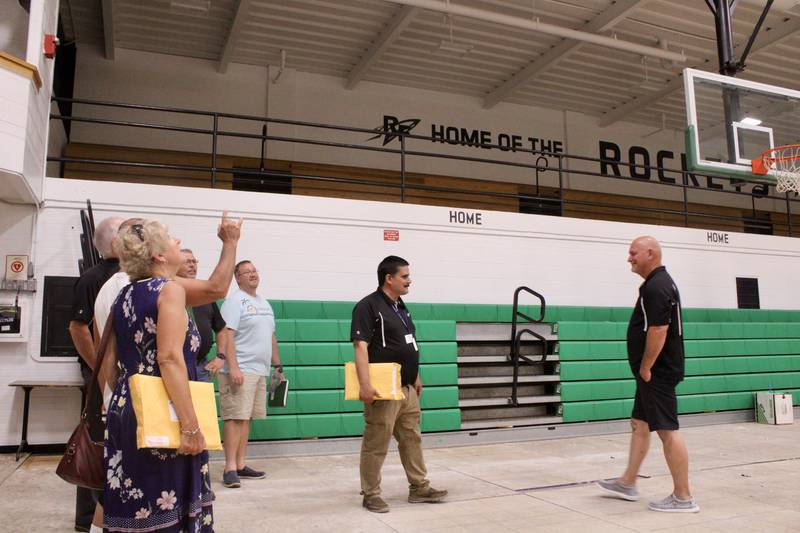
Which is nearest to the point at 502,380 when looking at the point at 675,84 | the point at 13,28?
the point at 13,28

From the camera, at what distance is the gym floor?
3.51 m

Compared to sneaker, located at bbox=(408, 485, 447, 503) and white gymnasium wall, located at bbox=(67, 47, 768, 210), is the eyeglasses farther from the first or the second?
white gymnasium wall, located at bbox=(67, 47, 768, 210)

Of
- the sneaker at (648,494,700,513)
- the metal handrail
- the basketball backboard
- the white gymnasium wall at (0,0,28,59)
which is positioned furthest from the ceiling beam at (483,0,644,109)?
the white gymnasium wall at (0,0,28,59)

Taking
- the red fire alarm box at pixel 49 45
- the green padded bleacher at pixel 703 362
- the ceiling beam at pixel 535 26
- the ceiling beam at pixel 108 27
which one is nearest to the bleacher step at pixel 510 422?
the green padded bleacher at pixel 703 362

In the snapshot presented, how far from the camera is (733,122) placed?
730 cm

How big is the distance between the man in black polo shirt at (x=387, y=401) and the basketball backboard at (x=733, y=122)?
15.1 ft

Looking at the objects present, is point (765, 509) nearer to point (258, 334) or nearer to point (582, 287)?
point (258, 334)

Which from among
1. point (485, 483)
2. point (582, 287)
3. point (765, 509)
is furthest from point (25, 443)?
point (582, 287)

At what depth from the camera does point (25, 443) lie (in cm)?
544

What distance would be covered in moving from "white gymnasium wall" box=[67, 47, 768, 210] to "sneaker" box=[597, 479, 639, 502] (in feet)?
20.9

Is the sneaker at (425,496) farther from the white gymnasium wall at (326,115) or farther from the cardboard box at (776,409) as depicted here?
the white gymnasium wall at (326,115)

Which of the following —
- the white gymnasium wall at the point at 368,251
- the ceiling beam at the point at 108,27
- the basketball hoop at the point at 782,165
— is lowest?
the white gymnasium wall at the point at 368,251

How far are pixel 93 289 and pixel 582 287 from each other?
21.4 feet

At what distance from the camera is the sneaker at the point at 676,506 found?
12.2 feet
